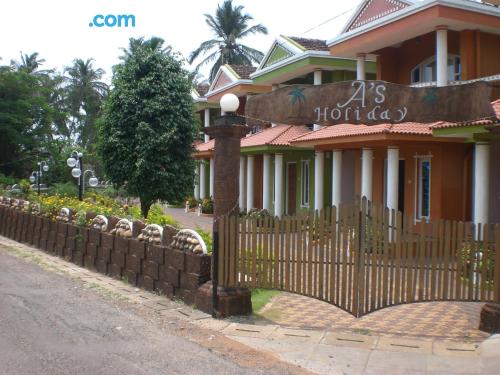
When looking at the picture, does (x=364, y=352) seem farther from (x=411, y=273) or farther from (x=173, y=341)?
(x=173, y=341)

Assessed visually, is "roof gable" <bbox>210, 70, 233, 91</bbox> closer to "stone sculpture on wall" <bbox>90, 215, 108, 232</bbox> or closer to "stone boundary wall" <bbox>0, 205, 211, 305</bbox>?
"stone boundary wall" <bbox>0, 205, 211, 305</bbox>

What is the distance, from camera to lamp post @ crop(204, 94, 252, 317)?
7.48 m

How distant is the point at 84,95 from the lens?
55969 millimetres

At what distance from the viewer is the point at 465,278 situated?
21.2 ft

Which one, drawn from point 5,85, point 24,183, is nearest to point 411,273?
point 24,183

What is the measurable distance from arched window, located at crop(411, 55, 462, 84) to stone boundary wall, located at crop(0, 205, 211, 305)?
9.85 m

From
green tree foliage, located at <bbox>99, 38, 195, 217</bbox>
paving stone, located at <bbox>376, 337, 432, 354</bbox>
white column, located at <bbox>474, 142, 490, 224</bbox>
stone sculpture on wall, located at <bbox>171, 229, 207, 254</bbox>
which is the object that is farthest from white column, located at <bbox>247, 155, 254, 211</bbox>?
paving stone, located at <bbox>376, 337, 432, 354</bbox>

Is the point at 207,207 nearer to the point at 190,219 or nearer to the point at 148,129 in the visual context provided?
the point at 190,219

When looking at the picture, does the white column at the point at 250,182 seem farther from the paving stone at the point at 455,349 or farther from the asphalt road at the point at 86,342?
the paving stone at the point at 455,349

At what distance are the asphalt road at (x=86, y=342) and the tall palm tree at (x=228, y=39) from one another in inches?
1479

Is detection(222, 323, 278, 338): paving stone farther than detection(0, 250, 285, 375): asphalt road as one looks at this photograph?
Yes

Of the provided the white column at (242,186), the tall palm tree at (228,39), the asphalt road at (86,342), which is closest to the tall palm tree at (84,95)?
the tall palm tree at (228,39)

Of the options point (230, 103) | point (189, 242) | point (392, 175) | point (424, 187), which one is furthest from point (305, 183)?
point (230, 103)

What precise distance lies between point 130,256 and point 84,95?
4957 centimetres
